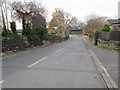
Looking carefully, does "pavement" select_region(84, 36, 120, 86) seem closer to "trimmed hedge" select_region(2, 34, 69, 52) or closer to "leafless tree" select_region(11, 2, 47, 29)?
"trimmed hedge" select_region(2, 34, 69, 52)

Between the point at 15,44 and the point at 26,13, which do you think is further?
the point at 26,13

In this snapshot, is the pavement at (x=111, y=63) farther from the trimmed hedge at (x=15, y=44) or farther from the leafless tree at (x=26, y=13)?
the leafless tree at (x=26, y=13)

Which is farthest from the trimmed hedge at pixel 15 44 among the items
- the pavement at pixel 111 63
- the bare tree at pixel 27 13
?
the pavement at pixel 111 63

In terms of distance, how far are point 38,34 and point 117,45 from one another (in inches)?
609

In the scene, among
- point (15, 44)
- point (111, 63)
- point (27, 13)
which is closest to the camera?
point (111, 63)

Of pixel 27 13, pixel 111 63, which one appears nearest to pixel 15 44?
pixel 27 13

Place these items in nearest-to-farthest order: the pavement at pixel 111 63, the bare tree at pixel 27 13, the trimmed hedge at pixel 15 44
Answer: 1. the pavement at pixel 111 63
2. the trimmed hedge at pixel 15 44
3. the bare tree at pixel 27 13

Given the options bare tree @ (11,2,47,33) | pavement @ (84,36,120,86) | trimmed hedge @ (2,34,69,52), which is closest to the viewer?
pavement @ (84,36,120,86)

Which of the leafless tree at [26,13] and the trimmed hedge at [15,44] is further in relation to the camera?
the leafless tree at [26,13]

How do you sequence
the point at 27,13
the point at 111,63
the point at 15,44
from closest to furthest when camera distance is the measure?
the point at 111,63, the point at 15,44, the point at 27,13

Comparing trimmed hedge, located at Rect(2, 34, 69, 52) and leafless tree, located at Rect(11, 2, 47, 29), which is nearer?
trimmed hedge, located at Rect(2, 34, 69, 52)

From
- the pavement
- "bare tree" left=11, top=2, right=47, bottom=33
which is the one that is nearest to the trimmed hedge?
"bare tree" left=11, top=2, right=47, bottom=33

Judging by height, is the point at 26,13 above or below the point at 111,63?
above

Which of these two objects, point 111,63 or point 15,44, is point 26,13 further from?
point 111,63
